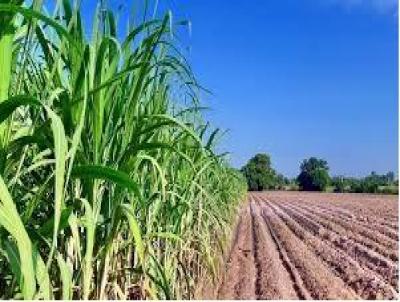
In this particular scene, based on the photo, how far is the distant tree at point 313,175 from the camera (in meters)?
76.7

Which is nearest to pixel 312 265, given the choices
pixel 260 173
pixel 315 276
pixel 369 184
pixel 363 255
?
pixel 315 276

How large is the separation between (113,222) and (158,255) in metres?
1.23

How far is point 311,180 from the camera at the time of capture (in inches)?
3086

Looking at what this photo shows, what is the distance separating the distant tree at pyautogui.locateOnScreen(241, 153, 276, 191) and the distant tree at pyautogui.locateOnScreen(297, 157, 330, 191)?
15.4ft

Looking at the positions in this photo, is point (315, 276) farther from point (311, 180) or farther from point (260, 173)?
point (311, 180)

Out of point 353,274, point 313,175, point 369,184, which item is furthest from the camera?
point 313,175

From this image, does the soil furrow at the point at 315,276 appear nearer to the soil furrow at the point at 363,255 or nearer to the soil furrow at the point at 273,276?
the soil furrow at the point at 273,276

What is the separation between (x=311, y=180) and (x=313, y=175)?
0.59 meters

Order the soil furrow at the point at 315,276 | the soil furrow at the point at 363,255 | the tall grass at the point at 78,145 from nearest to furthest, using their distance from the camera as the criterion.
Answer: the tall grass at the point at 78,145 → the soil furrow at the point at 315,276 → the soil furrow at the point at 363,255

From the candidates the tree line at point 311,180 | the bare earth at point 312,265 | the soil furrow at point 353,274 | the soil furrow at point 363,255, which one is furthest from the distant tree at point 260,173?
the soil furrow at point 353,274

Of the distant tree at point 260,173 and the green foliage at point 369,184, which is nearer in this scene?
the green foliage at point 369,184

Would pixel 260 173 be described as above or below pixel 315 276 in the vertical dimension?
above

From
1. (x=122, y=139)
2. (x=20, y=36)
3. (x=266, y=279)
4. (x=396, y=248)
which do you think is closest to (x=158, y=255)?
(x=122, y=139)

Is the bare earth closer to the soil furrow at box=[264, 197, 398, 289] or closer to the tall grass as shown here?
the soil furrow at box=[264, 197, 398, 289]
